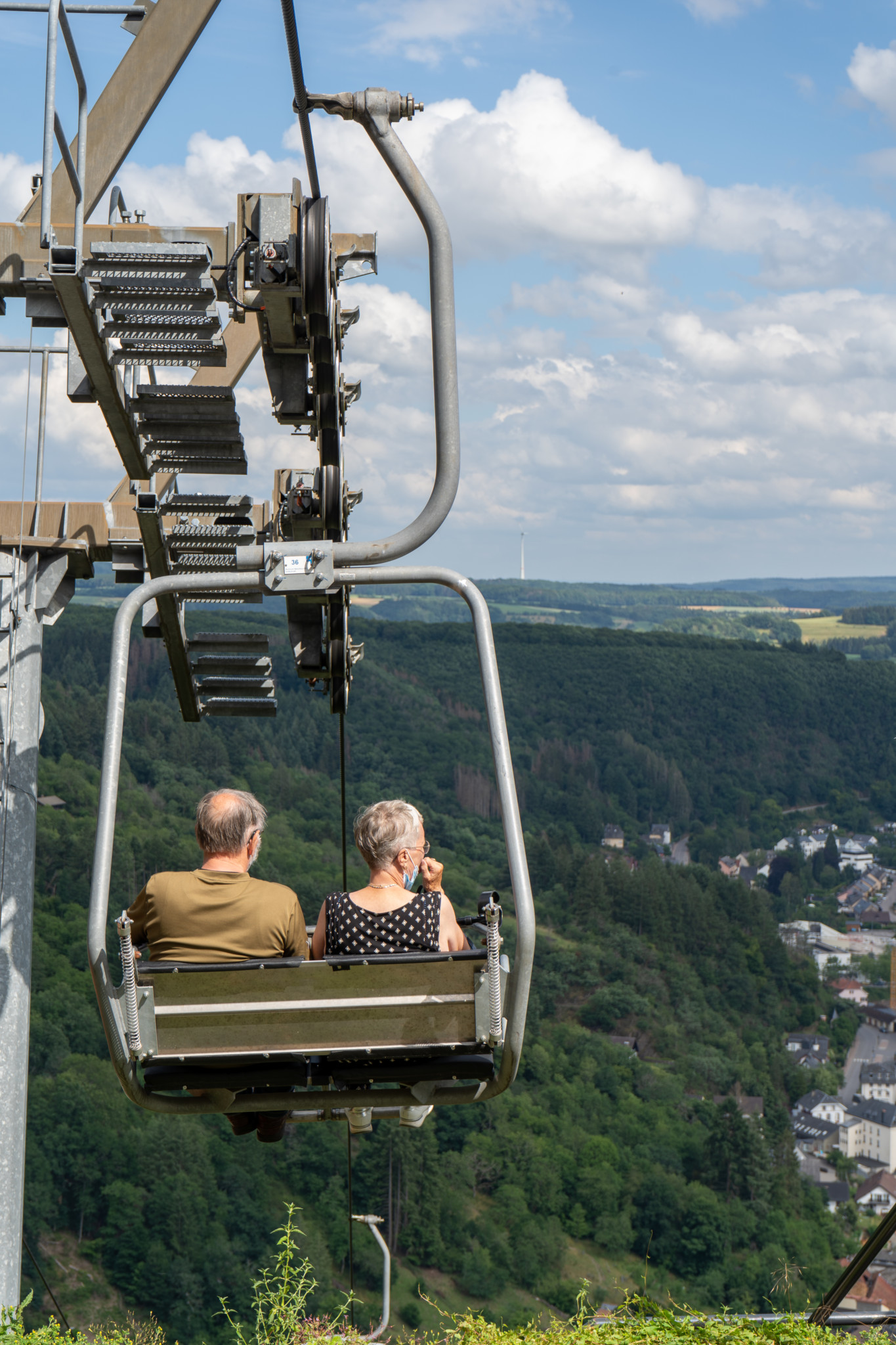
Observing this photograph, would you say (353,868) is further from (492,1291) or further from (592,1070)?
(492,1291)

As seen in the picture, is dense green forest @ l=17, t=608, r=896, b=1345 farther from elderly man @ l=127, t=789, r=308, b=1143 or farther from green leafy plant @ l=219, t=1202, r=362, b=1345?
elderly man @ l=127, t=789, r=308, b=1143

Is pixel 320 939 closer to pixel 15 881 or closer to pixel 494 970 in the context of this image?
pixel 494 970

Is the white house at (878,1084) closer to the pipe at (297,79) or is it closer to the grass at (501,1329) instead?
the grass at (501,1329)

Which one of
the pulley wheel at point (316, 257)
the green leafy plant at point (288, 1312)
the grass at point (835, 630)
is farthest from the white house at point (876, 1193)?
the grass at point (835, 630)

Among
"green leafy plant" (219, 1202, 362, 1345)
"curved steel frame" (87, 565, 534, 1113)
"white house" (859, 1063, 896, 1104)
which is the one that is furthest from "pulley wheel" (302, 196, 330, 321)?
"white house" (859, 1063, 896, 1104)

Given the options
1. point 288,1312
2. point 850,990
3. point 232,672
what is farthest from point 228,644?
point 850,990
